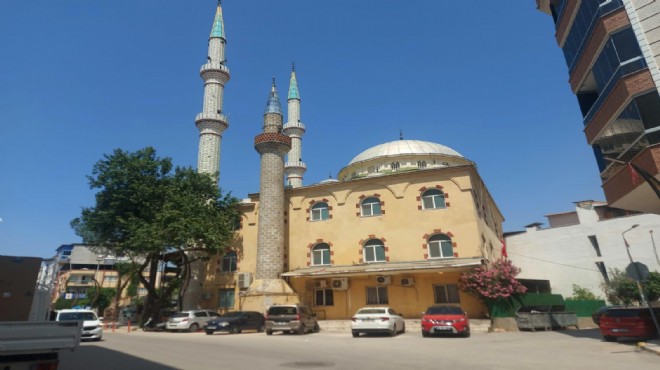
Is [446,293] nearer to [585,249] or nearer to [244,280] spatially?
[244,280]

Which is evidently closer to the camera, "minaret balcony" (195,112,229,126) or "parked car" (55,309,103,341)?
"parked car" (55,309,103,341)

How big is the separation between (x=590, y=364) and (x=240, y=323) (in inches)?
657

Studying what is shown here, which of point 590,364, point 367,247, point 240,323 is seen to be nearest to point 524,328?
point 367,247

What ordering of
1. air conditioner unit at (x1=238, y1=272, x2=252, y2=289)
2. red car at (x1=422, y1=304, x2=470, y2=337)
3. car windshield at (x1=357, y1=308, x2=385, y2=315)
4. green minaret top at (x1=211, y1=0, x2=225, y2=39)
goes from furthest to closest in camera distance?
1. green minaret top at (x1=211, y1=0, x2=225, y2=39)
2. air conditioner unit at (x1=238, y1=272, x2=252, y2=289)
3. car windshield at (x1=357, y1=308, x2=385, y2=315)
4. red car at (x1=422, y1=304, x2=470, y2=337)

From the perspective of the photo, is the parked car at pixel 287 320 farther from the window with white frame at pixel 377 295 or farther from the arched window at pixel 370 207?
the arched window at pixel 370 207

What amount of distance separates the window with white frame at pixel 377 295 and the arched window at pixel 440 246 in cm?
389

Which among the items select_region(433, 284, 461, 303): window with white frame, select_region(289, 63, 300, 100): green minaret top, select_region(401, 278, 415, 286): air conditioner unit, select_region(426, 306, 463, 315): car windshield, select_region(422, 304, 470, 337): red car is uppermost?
select_region(289, 63, 300, 100): green minaret top

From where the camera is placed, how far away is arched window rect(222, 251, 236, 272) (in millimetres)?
30727

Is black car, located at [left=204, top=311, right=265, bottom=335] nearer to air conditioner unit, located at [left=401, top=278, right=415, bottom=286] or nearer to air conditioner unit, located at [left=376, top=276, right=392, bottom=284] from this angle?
air conditioner unit, located at [left=376, top=276, right=392, bottom=284]

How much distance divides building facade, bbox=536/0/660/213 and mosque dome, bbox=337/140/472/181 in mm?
19747

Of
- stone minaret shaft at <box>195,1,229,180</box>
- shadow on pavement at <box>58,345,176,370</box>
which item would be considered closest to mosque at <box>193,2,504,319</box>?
stone minaret shaft at <box>195,1,229,180</box>

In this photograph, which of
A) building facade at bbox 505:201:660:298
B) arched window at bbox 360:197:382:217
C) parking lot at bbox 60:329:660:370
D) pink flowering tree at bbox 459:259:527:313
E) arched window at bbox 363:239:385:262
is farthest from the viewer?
building facade at bbox 505:201:660:298

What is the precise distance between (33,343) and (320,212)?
23311 millimetres

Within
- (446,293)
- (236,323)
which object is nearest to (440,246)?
(446,293)
